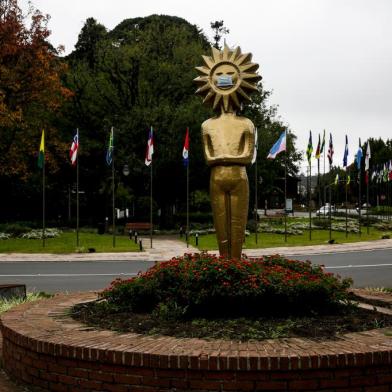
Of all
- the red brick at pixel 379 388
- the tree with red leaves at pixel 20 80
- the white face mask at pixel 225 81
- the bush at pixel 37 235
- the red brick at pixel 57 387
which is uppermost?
the tree with red leaves at pixel 20 80

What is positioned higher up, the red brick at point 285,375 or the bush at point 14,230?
the bush at point 14,230

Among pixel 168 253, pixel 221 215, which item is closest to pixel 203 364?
pixel 221 215

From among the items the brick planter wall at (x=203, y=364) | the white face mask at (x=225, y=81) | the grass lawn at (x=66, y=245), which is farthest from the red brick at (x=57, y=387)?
the grass lawn at (x=66, y=245)

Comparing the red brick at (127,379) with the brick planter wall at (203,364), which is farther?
the red brick at (127,379)

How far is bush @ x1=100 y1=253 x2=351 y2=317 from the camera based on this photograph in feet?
24.4

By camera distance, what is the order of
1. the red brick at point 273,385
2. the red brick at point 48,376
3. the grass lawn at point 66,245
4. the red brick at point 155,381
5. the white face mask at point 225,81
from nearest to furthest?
the red brick at point 273,385
the red brick at point 155,381
the red brick at point 48,376
the white face mask at point 225,81
the grass lawn at point 66,245

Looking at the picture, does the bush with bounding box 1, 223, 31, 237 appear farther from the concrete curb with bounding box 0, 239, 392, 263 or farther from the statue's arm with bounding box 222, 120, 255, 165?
the statue's arm with bounding box 222, 120, 255, 165

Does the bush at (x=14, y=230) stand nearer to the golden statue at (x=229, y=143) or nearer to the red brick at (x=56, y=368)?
the golden statue at (x=229, y=143)

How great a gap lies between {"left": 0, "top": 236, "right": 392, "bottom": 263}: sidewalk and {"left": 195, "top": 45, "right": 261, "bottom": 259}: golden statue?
1414 cm

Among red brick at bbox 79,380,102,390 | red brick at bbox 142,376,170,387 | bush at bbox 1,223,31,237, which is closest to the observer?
red brick at bbox 142,376,170,387

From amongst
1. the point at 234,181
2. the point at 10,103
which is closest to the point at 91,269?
the point at 234,181

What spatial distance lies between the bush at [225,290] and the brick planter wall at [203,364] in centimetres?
116

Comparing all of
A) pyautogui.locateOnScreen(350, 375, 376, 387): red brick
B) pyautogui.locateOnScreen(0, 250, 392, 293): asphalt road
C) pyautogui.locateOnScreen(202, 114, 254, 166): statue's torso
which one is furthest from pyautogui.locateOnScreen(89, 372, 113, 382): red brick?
pyautogui.locateOnScreen(0, 250, 392, 293): asphalt road

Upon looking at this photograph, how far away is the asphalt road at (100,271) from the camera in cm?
1595
